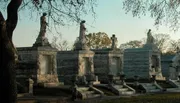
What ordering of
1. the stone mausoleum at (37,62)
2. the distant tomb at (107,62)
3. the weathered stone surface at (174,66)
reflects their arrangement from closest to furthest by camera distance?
1. the stone mausoleum at (37,62)
2. the distant tomb at (107,62)
3. the weathered stone surface at (174,66)

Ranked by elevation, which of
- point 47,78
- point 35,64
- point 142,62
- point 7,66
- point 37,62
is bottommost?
point 47,78

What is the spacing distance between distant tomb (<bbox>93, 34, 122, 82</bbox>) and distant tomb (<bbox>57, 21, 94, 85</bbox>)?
3105mm

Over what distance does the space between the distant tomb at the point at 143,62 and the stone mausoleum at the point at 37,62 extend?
50.9ft

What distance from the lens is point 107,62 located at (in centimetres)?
3862

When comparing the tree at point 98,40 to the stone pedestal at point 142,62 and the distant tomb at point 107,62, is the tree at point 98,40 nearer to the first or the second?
the stone pedestal at point 142,62

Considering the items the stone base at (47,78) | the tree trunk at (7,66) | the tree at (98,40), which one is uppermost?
the tree at (98,40)

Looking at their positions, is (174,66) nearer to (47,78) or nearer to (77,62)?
(77,62)

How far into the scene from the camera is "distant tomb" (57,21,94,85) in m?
34.2

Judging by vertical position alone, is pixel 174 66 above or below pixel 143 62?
below

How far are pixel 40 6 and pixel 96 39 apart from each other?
5177cm

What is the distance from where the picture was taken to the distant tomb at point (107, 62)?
38.6m

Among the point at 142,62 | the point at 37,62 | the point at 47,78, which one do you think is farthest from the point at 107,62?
the point at 37,62

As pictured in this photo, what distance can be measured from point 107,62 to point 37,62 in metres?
11.1

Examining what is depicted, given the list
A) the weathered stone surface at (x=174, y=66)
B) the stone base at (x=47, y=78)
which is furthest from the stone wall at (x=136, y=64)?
the stone base at (x=47, y=78)
